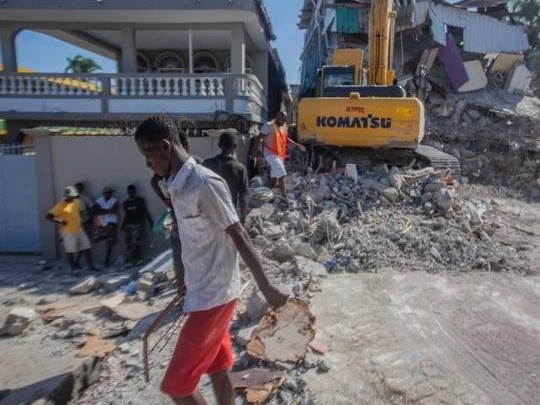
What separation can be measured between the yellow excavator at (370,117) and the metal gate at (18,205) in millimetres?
4734

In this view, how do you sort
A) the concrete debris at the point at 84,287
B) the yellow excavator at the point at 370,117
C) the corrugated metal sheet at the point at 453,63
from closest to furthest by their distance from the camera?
the concrete debris at the point at 84,287 < the yellow excavator at the point at 370,117 < the corrugated metal sheet at the point at 453,63

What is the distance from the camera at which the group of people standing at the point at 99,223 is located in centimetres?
686

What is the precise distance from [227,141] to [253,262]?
2.75 m

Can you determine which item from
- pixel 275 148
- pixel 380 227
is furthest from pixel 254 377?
pixel 275 148

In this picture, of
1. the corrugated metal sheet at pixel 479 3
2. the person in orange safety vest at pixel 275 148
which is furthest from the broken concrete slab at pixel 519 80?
the person in orange safety vest at pixel 275 148

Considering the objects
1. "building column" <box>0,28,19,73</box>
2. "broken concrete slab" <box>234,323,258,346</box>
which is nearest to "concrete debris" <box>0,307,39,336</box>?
"broken concrete slab" <box>234,323,258,346</box>

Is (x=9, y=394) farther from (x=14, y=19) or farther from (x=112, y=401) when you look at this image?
(x=14, y=19)

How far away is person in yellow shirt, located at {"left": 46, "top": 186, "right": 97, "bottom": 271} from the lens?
22.3 feet

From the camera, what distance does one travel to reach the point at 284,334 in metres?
3.34

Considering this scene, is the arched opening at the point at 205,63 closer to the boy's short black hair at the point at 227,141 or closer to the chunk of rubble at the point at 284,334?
the boy's short black hair at the point at 227,141

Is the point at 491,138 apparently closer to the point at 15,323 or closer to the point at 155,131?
the point at 15,323

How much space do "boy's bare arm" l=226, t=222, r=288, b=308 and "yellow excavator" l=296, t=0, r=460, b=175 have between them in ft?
21.0

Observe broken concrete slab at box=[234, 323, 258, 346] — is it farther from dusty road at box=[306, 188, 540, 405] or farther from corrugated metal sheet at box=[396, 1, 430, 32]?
corrugated metal sheet at box=[396, 1, 430, 32]

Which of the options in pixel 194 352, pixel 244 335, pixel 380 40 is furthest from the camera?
pixel 380 40
